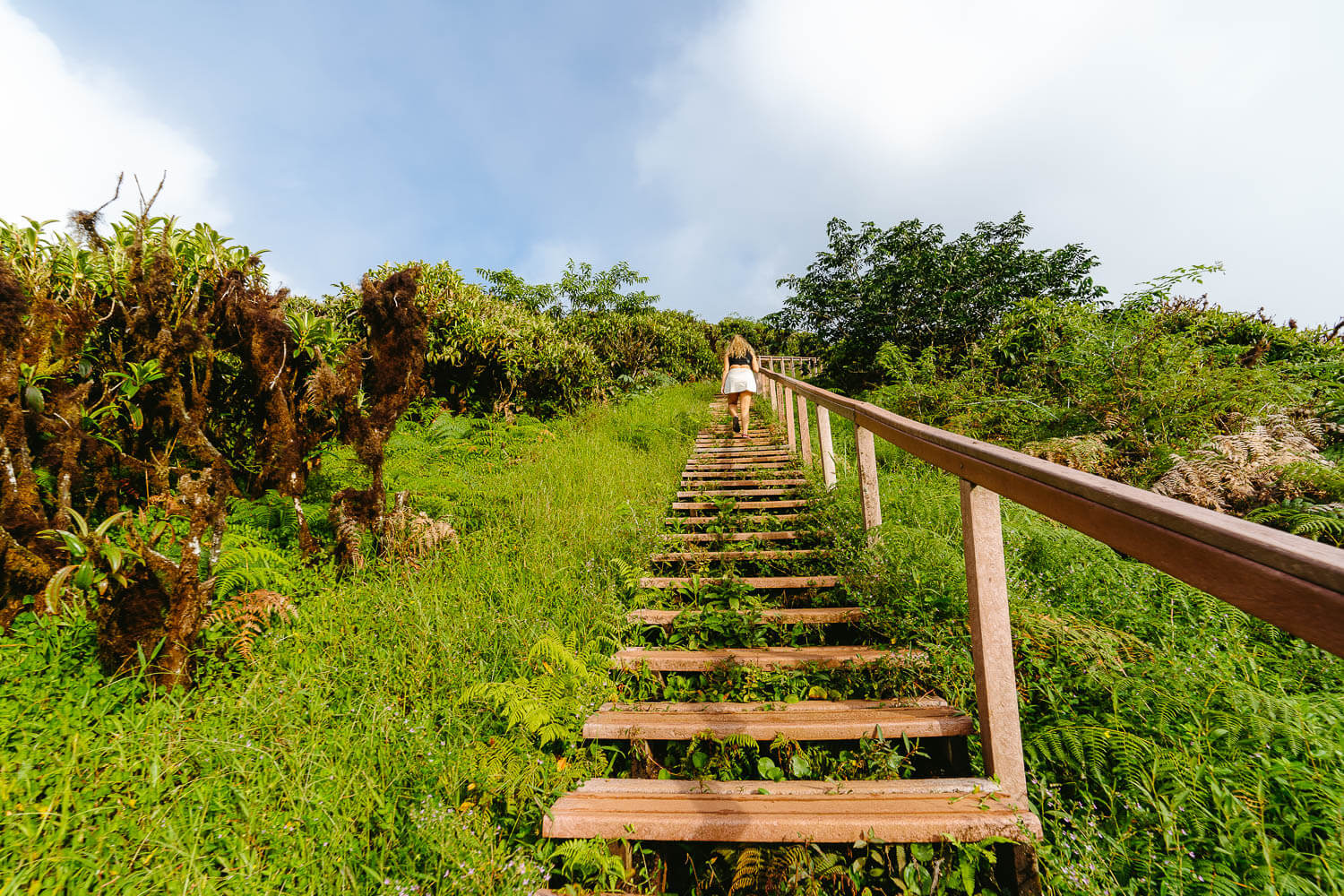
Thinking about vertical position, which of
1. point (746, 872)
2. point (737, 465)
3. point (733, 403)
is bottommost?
point (746, 872)

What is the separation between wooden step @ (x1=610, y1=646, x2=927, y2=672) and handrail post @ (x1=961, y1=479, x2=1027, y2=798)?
61 cm

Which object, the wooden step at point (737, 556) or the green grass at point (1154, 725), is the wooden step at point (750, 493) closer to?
the wooden step at point (737, 556)

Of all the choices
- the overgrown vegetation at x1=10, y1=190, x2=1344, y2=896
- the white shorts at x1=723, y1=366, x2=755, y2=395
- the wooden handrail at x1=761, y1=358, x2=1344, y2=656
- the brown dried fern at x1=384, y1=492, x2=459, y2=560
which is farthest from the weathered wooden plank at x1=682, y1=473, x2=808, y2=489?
the wooden handrail at x1=761, y1=358, x2=1344, y2=656

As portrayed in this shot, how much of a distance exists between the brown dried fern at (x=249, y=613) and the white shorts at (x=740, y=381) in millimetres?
7171

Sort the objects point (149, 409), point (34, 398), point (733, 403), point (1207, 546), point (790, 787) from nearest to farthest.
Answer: point (1207, 546) < point (790, 787) < point (34, 398) < point (149, 409) < point (733, 403)

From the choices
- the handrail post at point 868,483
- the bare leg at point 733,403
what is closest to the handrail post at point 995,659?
the handrail post at point 868,483

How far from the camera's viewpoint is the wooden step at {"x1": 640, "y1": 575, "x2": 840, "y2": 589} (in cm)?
327

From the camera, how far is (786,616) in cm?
290

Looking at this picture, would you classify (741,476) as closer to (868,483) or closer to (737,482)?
(737,482)

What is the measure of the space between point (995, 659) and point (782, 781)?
91 centimetres

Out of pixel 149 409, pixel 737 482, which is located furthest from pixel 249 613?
pixel 737 482

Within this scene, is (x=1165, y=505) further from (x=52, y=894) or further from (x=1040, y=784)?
(x=52, y=894)

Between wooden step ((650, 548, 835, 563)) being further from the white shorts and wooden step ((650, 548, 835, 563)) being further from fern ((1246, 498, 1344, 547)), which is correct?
the white shorts

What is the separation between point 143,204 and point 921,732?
437 centimetres
